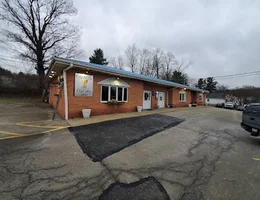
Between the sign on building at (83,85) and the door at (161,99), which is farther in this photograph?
the door at (161,99)

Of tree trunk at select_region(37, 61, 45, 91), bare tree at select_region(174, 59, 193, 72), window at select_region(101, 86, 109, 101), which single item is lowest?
window at select_region(101, 86, 109, 101)

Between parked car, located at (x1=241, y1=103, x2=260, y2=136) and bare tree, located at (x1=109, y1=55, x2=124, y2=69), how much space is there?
32.8 metres

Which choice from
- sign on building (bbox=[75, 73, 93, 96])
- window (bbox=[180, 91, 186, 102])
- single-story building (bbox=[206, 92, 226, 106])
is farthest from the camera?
single-story building (bbox=[206, 92, 226, 106])

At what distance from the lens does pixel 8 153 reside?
116 inches

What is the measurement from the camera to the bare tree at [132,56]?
108ft

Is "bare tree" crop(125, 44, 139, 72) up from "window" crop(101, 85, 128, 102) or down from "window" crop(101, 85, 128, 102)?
up

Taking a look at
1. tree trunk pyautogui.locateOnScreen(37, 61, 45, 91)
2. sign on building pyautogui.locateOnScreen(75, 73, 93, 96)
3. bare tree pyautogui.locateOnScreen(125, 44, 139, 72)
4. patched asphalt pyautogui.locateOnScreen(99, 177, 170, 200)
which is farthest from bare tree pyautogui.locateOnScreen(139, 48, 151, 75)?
patched asphalt pyautogui.locateOnScreen(99, 177, 170, 200)

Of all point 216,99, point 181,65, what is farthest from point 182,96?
point 216,99

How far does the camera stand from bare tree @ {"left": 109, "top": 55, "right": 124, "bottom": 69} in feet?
114

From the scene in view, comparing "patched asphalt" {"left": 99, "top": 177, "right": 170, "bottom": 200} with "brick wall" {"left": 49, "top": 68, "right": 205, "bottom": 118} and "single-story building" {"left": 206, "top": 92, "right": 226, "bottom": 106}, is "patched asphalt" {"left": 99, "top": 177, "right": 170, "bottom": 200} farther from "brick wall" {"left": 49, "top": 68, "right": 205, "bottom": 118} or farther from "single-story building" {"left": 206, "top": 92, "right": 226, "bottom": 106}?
"single-story building" {"left": 206, "top": 92, "right": 226, "bottom": 106}

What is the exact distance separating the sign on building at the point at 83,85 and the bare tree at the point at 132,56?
27.8 m

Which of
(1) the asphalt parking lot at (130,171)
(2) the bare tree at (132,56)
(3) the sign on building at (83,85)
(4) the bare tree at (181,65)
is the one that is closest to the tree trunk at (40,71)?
(3) the sign on building at (83,85)

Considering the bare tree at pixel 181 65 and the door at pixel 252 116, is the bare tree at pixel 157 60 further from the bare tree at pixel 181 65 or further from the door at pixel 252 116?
the door at pixel 252 116

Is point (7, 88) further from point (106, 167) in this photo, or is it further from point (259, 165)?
point (259, 165)
